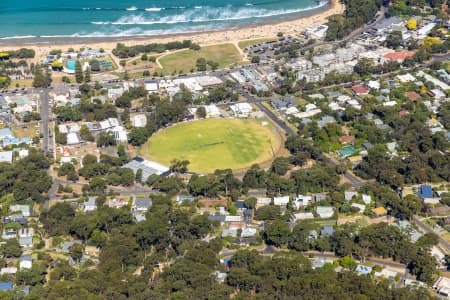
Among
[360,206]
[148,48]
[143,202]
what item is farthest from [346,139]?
[148,48]

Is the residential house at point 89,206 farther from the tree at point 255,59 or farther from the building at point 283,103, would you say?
the tree at point 255,59

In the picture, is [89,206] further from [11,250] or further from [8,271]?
[8,271]

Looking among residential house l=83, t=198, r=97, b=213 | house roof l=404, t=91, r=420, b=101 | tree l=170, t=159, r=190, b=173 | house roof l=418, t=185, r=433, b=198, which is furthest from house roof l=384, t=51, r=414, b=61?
residential house l=83, t=198, r=97, b=213

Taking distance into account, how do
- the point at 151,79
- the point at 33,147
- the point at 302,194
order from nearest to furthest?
the point at 302,194 → the point at 33,147 → the point at 151,79

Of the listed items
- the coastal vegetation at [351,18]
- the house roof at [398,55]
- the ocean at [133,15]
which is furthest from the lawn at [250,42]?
the house roof at [398,55]

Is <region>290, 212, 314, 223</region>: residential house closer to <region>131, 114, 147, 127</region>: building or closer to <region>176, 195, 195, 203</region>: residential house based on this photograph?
<region>176, 195, 195, 203</region>: residential house

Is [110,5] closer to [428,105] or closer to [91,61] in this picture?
[91,61]

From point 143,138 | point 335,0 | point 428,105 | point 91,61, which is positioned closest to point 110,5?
point 91,61
